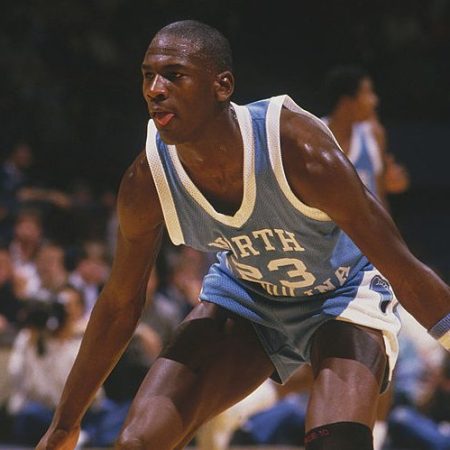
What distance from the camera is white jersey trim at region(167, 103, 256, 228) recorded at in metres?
2.94

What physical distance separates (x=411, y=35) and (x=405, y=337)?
494 cm

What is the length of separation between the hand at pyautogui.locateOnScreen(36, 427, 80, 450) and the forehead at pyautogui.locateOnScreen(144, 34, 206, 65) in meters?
1.04

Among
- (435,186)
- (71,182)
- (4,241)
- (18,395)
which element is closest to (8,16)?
(71,182)

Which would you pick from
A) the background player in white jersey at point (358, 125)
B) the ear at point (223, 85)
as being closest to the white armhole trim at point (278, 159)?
the ear at point (223, 85)

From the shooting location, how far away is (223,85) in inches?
114

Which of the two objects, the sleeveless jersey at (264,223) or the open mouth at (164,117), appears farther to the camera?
the sleeveless jersey at (264,223)

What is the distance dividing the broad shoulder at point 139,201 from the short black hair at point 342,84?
2679mm

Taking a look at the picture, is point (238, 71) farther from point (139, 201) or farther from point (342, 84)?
point (139, 201)

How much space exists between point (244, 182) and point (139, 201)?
0.29m

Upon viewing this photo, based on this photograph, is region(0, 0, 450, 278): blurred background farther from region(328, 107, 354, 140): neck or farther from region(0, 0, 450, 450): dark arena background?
region(328, 107, 354, 140): neck

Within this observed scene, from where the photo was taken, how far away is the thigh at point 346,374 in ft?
9.23

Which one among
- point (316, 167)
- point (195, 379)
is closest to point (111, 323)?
point (195, 379)

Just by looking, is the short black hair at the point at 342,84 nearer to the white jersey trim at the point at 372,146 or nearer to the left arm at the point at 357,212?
the white jersey trim at the point at 372,146

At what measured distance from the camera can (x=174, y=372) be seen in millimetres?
3021
